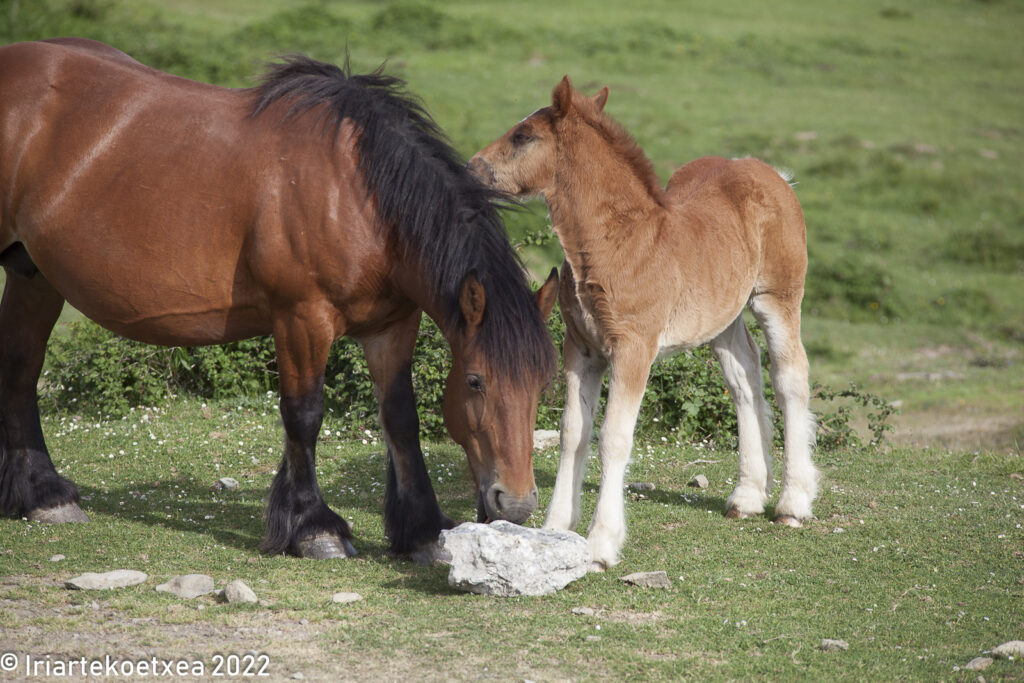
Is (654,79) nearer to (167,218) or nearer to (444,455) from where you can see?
(444,455)

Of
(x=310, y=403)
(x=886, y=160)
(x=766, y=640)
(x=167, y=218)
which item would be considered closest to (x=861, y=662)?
(x=766, y=640)

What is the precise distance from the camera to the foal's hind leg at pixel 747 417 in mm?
6555

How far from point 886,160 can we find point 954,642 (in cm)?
1674

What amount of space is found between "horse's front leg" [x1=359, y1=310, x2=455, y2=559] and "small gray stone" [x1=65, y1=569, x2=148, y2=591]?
1.30 meters

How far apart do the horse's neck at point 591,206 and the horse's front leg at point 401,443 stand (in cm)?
95

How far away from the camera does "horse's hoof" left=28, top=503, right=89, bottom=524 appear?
20.1ft

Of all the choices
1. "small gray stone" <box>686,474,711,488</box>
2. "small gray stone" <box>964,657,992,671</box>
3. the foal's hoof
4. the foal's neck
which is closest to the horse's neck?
the foal's neck

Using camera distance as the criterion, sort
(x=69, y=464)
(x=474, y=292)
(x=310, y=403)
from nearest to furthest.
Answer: (x=474, y=292) < (x=310, y=403) < (x=69, y=464)

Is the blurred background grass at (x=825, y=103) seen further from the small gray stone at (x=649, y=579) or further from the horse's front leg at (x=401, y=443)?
the small gray stone at (x=649, y=579)

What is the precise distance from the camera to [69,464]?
298 inches

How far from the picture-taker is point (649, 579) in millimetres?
5188

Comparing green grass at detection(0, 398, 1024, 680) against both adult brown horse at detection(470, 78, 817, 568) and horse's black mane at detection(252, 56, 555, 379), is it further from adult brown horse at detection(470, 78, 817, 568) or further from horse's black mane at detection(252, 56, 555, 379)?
horse's black mane at detection(252, 56, 555, 379)

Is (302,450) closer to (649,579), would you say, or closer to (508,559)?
(508,559)

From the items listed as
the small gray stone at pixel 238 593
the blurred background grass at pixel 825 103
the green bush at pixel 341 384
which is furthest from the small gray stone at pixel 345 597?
the blurred background grass at pixel 825 103
